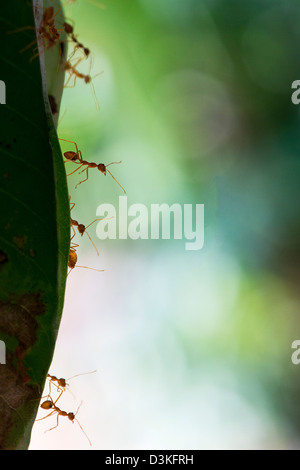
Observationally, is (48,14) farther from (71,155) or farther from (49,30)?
(71,155)

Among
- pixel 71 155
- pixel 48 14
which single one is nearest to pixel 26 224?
pixel 48 14

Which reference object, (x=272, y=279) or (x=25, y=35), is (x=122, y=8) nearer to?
(x=272, y=279)

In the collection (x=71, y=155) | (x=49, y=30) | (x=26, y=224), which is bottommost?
(x=26, y=224)

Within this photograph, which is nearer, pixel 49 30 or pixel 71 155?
pixel 49 30

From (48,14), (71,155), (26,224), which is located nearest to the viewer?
(26,224)

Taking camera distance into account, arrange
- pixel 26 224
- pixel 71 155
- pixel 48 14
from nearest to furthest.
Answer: pixel 26 224
pixel 48 14
pixel 71 155

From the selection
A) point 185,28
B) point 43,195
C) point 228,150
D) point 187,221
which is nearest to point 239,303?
point 187,221

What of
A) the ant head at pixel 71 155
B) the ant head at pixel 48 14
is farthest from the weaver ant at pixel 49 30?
the ant head at pixel 71 155

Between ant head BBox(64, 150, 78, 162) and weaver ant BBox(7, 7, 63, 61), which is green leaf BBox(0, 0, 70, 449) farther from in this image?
ant head BBox(64, 150, 78, 162)

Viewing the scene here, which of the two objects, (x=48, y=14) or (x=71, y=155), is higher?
(x=71, y=155)

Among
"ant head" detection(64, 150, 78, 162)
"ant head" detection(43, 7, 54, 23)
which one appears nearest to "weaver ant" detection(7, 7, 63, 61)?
"ant head" detection(43, 7, 54, 23)
